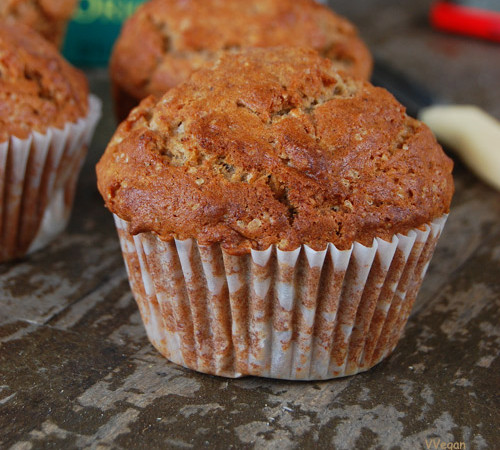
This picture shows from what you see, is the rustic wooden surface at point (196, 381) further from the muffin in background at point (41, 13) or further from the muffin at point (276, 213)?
the muffin in background at point (41, 13)

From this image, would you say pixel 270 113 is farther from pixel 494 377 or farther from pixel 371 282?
pixel 494 377

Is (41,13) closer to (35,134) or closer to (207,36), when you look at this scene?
(207,36)

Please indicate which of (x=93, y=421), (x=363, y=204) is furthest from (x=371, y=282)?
(x=93, y=421)

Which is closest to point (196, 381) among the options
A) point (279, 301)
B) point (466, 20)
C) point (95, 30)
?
point (279, 301)

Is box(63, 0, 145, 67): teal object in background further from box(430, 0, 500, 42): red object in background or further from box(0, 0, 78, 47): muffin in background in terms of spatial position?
box(430, 0, 500, 42): red object in background

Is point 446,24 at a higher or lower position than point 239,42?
lower

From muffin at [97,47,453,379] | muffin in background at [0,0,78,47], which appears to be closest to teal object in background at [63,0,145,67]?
muffin in background at [0,0,78,47]

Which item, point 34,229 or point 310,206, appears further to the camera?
point 34,229

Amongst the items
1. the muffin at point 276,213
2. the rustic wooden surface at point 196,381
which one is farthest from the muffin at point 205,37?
the muffin at point 276,213
